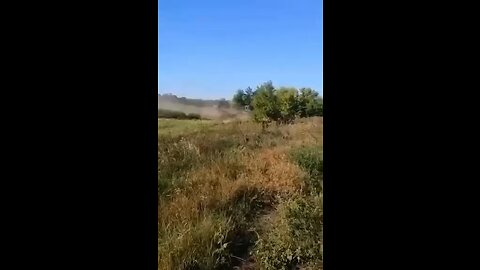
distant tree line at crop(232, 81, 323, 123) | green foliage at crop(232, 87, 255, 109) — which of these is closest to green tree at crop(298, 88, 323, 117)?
distant tree line at crop(232, 81, 323, 123)

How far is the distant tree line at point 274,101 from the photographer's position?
3.76ft

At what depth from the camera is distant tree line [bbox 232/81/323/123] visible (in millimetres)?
1147

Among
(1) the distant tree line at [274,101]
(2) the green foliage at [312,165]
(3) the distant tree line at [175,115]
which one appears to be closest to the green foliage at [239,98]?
(1) the distant tree line at [274,101]

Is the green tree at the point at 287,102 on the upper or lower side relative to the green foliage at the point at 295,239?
upper

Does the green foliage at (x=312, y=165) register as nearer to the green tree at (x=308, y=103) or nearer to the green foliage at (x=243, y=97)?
the green tree at (x=308, y=103)

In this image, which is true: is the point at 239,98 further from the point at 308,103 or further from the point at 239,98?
the point at 308,103

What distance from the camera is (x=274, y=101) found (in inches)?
45.4

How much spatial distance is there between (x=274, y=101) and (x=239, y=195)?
278 millimetres

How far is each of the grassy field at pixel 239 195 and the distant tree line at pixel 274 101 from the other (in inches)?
1.3

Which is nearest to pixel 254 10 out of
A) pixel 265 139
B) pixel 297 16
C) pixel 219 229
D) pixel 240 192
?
pixel 297 16

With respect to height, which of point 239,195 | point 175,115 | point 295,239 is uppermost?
point 175,115

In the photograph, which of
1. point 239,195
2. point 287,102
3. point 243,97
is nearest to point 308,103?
point 287,102

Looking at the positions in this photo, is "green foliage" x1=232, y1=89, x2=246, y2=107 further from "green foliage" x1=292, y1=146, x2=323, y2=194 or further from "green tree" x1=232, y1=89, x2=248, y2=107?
"green foliage" x1=292, y1=146, x2=323, y2=194
